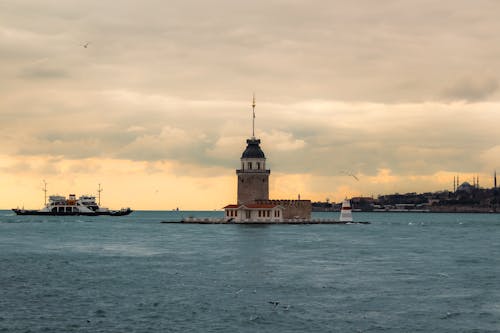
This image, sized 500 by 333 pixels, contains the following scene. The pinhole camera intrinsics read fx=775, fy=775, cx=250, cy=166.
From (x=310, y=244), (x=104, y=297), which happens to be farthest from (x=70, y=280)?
(x=310, y=244)

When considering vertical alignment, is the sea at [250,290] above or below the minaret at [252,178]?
below

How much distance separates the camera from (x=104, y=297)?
5469cm

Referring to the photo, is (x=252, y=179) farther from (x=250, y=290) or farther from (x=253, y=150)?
(x=250, y=290)

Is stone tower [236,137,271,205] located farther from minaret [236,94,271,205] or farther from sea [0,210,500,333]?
sea [0,210,500,333]

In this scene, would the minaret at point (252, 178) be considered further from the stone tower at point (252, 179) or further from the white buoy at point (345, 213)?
the white buoy at point (345, 213)

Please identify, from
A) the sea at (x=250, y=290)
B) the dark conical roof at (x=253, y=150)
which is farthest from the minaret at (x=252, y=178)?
the sea at (x=250, y=290)

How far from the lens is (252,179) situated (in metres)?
165

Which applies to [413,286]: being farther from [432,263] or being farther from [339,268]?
[432,263]

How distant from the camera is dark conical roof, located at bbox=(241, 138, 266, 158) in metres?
167

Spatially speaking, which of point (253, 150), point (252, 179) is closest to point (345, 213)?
point (253, 150)

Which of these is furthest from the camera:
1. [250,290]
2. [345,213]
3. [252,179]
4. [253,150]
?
[345,213]

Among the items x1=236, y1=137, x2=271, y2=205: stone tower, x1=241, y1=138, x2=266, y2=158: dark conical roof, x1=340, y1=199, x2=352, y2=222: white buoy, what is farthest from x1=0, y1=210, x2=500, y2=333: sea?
x1=340, y1=199, x2=352, y2=222: white buoy

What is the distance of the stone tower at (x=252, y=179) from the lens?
165 metres

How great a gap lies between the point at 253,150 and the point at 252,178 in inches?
267
